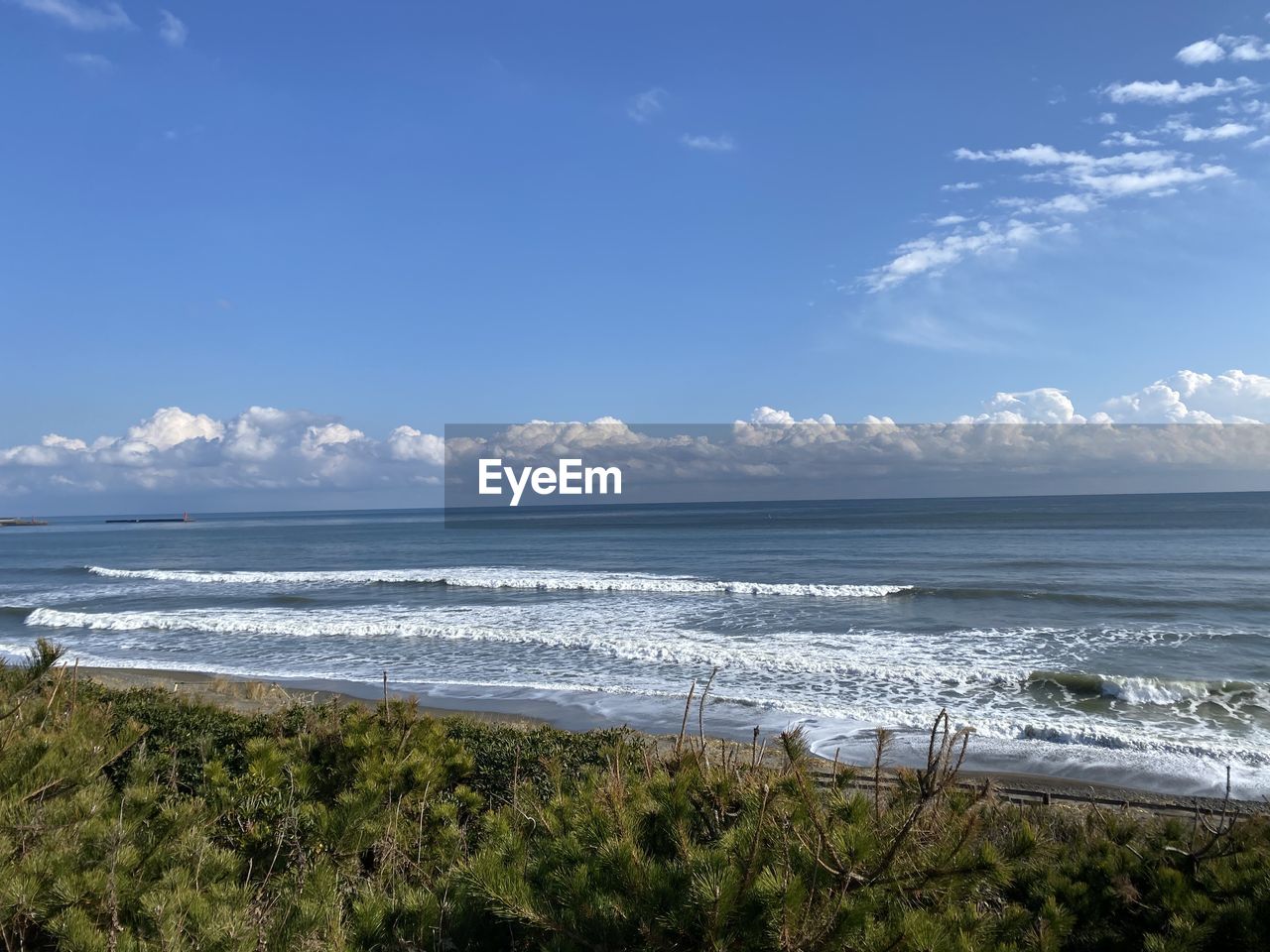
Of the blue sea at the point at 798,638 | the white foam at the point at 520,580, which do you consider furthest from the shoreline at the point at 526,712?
the white foam at the point at 520,580

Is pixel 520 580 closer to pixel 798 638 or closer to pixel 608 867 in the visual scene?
pixel 798 638

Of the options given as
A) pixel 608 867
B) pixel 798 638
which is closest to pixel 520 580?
pixel 798 638

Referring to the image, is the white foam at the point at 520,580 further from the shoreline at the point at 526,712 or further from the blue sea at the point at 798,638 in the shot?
the shoreline at the point at 526,712

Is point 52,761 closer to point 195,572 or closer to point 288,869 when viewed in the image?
point 288,869

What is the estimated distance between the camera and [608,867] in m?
2.79

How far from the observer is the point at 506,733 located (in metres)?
8.41

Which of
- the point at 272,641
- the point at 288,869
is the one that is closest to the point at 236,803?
the point at 288,869

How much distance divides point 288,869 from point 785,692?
42.7 feet

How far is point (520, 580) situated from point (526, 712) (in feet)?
72.2

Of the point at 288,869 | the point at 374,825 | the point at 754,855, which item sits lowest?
the point at 288,869

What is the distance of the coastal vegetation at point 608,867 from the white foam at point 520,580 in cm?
2701

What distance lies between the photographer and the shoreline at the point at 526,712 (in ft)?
31.2

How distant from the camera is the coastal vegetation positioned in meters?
2.57

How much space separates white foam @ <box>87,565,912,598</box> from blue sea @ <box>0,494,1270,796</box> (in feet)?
0.71
